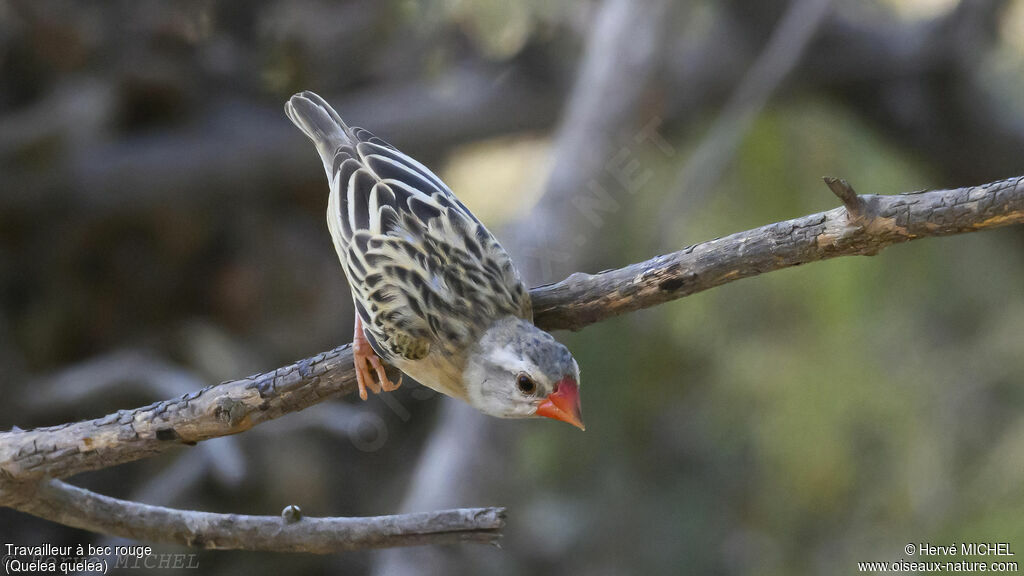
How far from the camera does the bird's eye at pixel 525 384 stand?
2.38m

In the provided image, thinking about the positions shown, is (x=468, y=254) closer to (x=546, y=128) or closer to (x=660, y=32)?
(x=660, y=32)

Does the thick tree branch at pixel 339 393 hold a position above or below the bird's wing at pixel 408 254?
below

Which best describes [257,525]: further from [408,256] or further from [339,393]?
[408,256]

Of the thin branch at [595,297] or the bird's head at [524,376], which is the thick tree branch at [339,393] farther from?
the bird's head at [524,376]

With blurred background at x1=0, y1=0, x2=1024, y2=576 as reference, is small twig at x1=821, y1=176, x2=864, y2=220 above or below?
below

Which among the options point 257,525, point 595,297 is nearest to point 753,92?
point 595,297

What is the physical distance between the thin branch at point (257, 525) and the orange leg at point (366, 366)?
0.33m

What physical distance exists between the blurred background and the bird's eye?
2.04m

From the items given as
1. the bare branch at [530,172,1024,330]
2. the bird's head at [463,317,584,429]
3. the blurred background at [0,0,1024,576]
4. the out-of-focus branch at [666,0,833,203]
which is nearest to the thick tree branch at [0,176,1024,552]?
the bare branch at [530,172,1024,330]

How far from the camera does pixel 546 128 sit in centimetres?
677

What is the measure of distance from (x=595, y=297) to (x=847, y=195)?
64 centimetres

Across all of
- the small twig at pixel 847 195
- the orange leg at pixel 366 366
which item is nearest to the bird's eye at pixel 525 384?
the orange leg at pixel 366 366

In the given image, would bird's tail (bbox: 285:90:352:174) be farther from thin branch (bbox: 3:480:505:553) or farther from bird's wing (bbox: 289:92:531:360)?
thin branch (bbox: 3:480:505:553)

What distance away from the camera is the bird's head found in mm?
2377
